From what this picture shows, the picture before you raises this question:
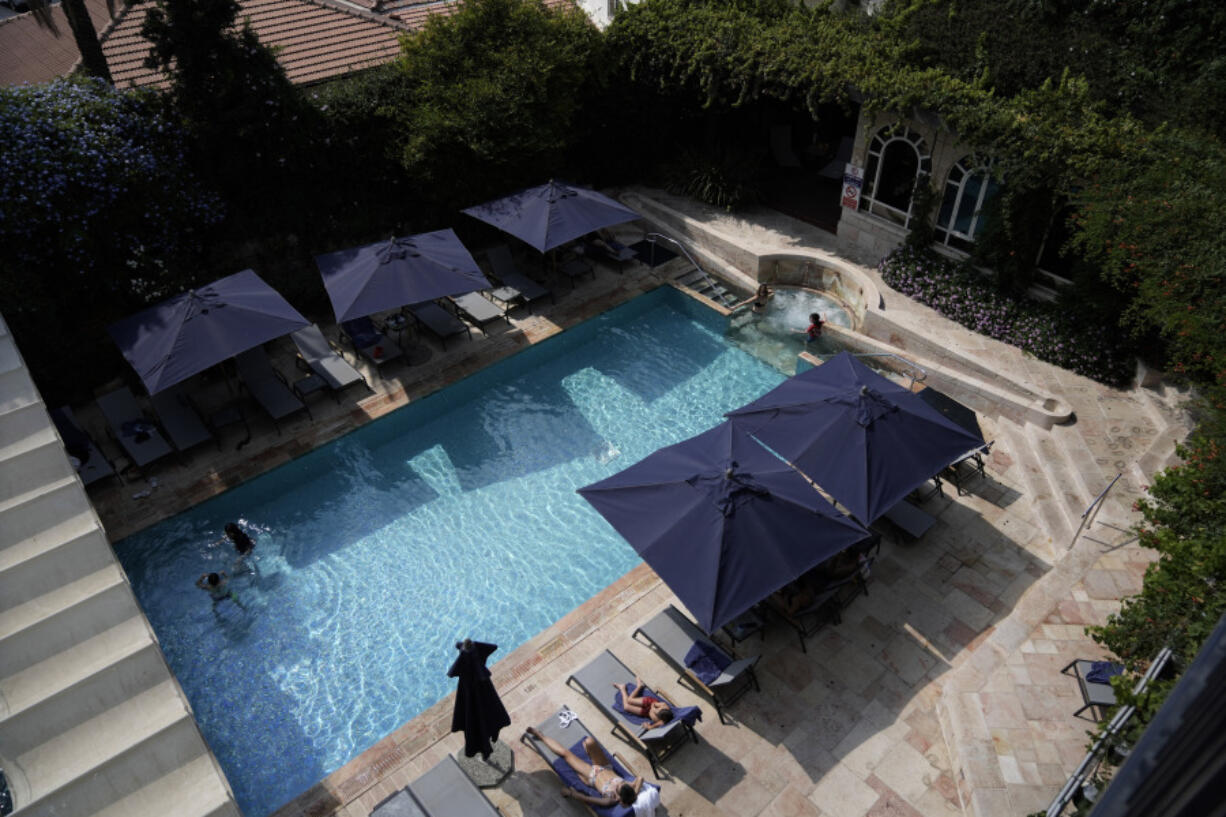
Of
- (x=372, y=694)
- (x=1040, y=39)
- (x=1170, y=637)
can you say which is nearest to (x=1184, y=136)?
(x=1040, y=39)

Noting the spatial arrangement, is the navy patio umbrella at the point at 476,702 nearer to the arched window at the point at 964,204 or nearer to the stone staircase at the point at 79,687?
the stone staircase at the point at 79,687

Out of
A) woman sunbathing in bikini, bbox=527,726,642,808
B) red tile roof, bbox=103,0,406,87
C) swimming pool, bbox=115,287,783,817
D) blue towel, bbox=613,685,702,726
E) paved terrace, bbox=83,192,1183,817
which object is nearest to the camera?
woman sunbathing in bikini, bbox=527,726,642,808

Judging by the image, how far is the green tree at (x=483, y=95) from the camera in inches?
717

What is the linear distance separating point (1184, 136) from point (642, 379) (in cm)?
1066

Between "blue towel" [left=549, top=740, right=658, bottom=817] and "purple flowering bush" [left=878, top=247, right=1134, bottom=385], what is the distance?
1195 centimetres

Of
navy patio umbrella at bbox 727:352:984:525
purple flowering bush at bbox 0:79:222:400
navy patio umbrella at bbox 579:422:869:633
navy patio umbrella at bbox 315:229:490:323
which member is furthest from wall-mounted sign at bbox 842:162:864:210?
purple flowering bush at bbox 0:79:222:400

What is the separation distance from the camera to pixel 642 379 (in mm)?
16797

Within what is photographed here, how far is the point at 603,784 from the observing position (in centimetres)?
895

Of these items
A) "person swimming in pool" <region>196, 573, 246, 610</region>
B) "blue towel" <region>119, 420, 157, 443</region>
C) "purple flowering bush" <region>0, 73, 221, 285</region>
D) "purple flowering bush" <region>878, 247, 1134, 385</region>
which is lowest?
"person swimming in pool" <region>196, 573, 246, 610</region>

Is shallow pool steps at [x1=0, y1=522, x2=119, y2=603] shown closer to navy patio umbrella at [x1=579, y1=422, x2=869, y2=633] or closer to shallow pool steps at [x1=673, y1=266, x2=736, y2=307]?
navy patio umbrella at [x1=579, y1=422, x2=869, y2=633]

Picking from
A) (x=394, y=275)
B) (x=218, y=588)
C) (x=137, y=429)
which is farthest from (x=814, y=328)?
(x=137, y=429)

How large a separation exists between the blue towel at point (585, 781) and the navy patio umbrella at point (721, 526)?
1957 millimetres

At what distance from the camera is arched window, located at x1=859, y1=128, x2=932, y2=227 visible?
1806 centimetres

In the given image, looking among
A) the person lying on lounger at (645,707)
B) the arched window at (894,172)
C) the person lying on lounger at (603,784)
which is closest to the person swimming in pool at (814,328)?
the arched window at (894,172)
